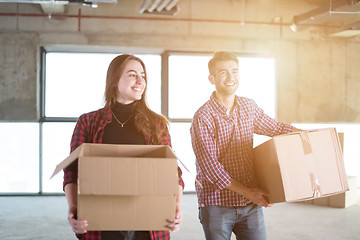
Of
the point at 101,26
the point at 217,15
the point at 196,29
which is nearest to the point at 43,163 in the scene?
the point at 101,26

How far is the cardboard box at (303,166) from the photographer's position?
1.40 m

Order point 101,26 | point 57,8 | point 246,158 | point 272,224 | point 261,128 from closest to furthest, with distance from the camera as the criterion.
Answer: point 246,158 < point 261,128 < point 272,224 < point 57,8 < point 101,26

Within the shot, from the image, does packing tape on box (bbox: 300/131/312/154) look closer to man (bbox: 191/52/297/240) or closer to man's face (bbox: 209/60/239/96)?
man (bbox: 191/52/297/240)

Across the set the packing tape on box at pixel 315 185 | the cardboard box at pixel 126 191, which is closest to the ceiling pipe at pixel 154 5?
the packing tape on box at pixel 315 185

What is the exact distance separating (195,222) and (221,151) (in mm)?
2297

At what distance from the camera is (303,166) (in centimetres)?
142

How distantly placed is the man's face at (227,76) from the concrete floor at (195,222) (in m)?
1.94

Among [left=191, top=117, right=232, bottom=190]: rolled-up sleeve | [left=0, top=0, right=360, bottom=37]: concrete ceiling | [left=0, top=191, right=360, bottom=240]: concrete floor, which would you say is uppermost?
[left=0, top=0, right=360, bottom=37]: concrete ceiling

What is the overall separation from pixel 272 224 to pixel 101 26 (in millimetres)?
3436

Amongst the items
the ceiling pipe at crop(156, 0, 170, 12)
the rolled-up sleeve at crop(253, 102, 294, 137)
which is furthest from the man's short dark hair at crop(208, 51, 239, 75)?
the ceiling pipe at crop(156, 0, 170, 12)

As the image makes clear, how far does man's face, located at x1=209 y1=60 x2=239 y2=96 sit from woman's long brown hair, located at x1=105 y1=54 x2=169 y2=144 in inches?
13.7

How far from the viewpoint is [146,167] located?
986 mm

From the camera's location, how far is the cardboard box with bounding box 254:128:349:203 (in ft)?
4.59

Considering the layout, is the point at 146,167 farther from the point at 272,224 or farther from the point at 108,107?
the point at 272,224
